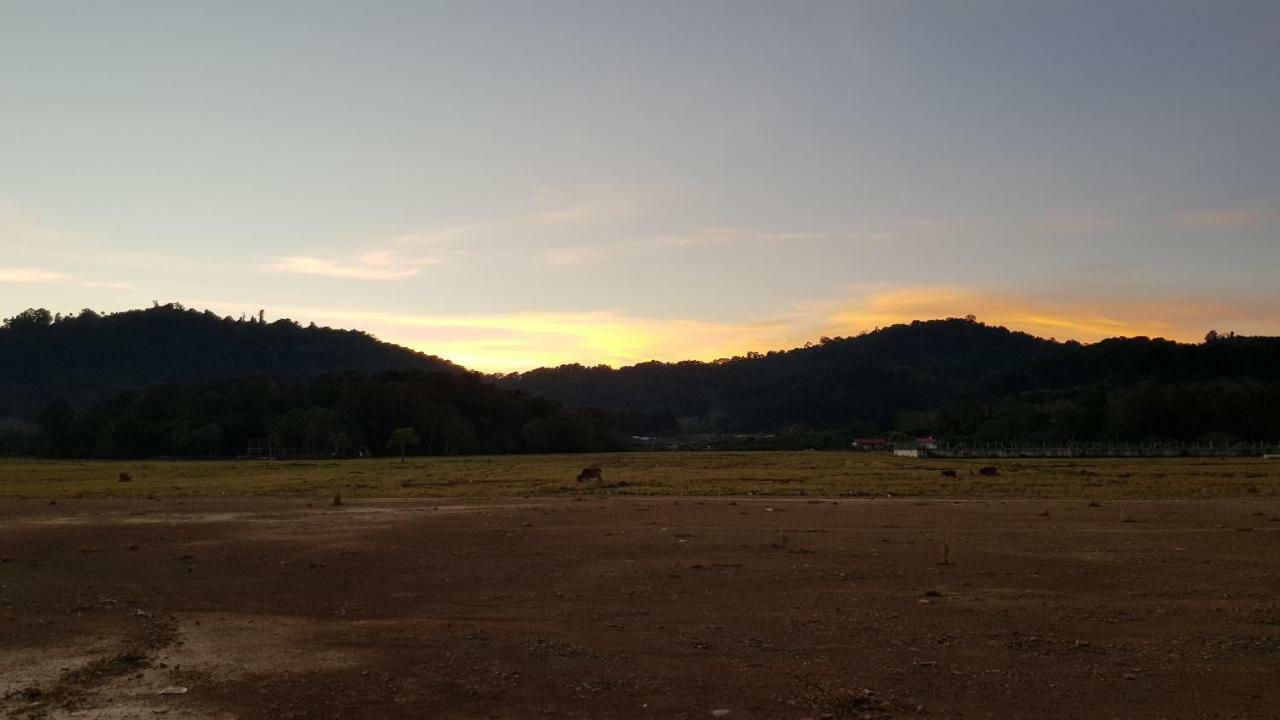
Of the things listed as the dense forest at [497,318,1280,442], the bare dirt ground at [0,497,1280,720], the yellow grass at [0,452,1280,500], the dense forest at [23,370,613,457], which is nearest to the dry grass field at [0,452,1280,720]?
the bare dirt ground at [0,497,1280,720]

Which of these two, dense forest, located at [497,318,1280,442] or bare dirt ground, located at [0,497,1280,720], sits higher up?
dense forest, located at [497,318,1280,442]

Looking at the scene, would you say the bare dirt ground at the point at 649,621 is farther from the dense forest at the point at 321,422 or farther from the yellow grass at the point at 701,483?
the dense forest at the point at 321,422

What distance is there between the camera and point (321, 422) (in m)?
104

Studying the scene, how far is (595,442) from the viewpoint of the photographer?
417 feet

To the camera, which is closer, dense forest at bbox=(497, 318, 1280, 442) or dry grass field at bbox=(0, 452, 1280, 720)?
dry grass field at bbox=(0, 452, 1280, 720)

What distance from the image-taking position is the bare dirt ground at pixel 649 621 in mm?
9711

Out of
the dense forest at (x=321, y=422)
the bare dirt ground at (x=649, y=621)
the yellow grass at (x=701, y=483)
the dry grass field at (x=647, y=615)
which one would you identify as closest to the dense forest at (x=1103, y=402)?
the yellow grass at (x=701, y=483)

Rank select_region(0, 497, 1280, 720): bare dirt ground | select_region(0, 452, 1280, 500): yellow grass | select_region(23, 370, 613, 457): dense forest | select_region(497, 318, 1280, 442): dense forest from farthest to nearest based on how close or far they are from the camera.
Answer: select_region(23, 370, 613, 457): dense forest
select_region(497, 318, 1280, 442): dense forest
select_region(0, 452, 1280, 500): yellow grass
select_region(0, 497, 1280, 720): bare dirt ground

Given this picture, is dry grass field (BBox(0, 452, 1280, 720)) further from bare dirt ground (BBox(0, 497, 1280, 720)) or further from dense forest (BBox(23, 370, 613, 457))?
dense forest (BBox(23, 370, 613, 457))

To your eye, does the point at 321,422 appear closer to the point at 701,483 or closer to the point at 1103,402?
the point at 701,483

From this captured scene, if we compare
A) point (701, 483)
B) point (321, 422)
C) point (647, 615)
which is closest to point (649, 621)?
point (647, 615)

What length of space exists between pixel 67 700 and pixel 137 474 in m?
61.4

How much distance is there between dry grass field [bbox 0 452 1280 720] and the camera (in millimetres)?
9734

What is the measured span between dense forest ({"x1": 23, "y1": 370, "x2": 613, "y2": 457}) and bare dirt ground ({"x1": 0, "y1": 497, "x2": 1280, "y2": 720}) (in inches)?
3267
